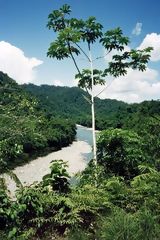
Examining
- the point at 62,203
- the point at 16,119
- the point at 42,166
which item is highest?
the point at 16,119

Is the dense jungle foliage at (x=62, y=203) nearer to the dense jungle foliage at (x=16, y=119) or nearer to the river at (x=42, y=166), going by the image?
the dense jungle foliage at (x=16, y=119)

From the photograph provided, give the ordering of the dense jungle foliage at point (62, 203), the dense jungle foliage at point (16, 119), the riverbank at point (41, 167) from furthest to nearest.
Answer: the riverbank at point (41, 167)
the dense jungle foliage at point (16, 119)
the dense jungle foliage at point (62, 203)

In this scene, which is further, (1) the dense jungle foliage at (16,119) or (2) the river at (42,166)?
(2) the river at (42,166)

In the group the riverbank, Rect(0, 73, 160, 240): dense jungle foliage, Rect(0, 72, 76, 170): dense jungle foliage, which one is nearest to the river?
the riverbank

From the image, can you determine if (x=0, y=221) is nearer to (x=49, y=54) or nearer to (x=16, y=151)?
(x=16, y=151)

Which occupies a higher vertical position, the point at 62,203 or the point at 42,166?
the point at 62,203

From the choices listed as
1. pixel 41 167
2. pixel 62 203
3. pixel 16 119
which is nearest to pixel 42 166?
pixel 41 167

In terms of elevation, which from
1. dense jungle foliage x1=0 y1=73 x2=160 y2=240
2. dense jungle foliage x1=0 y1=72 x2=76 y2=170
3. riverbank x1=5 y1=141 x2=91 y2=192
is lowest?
riverbank x1=5 y1=141 x2=91 y2=192

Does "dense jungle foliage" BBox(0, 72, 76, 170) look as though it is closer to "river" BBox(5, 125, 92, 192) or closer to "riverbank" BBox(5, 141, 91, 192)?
"river" BBox(5, 125, 92, 192)

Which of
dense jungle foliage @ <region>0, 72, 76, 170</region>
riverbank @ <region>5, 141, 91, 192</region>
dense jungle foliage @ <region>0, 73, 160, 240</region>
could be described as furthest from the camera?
riverbank @ <region>5, 141, 91, 192</region>

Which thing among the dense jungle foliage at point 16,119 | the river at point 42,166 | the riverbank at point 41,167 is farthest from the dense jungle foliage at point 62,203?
the riverbank at point 41,167

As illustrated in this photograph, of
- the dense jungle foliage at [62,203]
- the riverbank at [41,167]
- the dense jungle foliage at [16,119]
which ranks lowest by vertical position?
the riverbank at [41,167]

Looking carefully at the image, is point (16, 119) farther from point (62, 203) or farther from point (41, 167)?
point (41, 167)

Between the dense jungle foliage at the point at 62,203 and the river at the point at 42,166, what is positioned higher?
the dense jungle foliage at the point at 62,203
